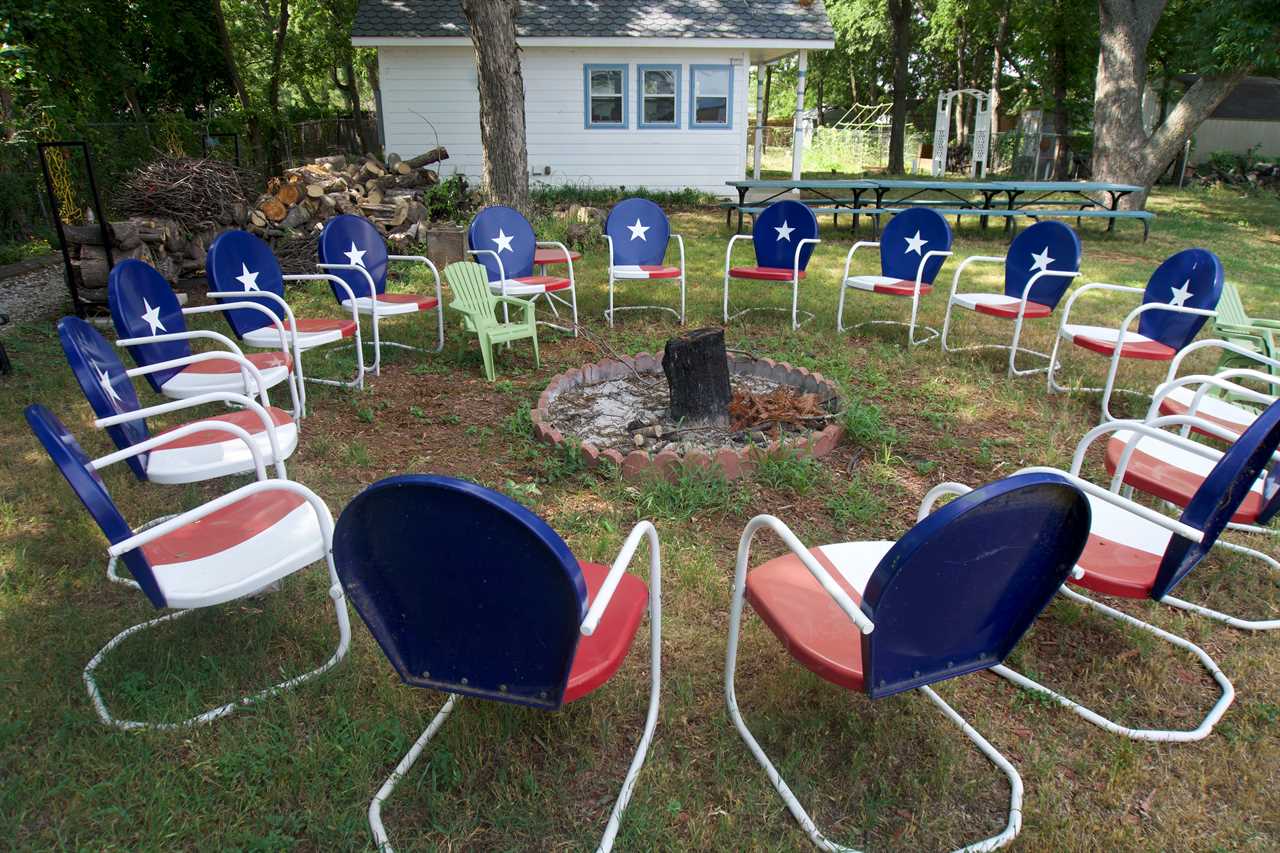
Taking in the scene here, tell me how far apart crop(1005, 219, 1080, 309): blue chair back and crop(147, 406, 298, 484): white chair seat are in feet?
15.9

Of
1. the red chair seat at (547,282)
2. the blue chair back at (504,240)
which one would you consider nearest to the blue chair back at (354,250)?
the blue chair back at (504,240)

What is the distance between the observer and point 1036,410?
4.53m

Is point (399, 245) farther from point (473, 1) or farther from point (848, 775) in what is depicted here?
point (848, 775)

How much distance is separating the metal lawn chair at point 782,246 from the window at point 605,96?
8514mm

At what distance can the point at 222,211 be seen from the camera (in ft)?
25.9

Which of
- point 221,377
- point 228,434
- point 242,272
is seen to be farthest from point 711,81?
point 228,434

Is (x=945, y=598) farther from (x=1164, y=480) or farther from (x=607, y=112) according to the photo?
(x=607, y=112)

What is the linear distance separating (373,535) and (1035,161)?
78.6ft

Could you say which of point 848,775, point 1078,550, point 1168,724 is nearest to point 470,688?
point 848,775

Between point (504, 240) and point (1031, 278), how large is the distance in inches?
148

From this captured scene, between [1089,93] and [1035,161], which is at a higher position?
[1089,93]

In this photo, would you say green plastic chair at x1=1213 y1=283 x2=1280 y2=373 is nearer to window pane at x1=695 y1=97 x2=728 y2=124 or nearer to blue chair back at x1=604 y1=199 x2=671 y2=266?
blue chair back at x1=604 y1=199 x2=671 y2=266

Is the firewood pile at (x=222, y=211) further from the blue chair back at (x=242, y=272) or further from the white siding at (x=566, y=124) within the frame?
the white siding at (x=566, y=124)

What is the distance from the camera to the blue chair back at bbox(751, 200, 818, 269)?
20.3 ft
